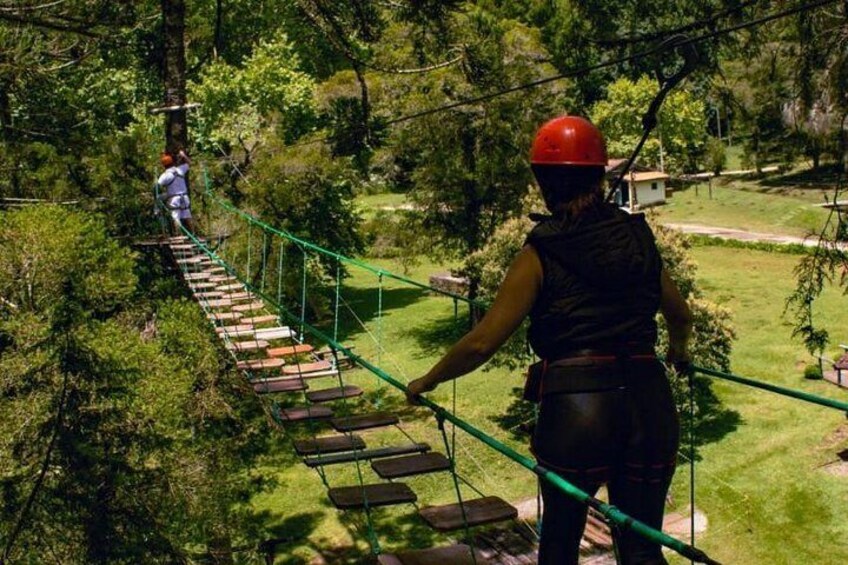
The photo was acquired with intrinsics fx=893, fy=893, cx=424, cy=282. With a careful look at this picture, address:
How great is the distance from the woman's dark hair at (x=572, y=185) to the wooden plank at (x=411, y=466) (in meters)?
2.06

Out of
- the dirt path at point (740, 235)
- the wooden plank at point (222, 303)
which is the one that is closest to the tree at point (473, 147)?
the wooden plank at point (222, 303)

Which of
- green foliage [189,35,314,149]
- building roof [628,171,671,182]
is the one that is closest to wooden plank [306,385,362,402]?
green foliage [189,35,314,149]

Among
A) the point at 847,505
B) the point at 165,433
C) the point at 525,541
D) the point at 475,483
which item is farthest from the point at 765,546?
the point at 165,433

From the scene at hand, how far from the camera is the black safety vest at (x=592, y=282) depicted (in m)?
2.35

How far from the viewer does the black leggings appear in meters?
2.37

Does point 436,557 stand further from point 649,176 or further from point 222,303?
point 649,176

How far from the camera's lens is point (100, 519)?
734 centimetres

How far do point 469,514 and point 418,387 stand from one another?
A: 3.58 ft

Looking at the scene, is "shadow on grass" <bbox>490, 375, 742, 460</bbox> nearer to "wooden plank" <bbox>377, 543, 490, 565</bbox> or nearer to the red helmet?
"wooden plank" <bbox>377, 543, 490, 565</bbox>

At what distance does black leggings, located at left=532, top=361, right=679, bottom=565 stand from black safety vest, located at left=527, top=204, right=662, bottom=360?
125 millimetres

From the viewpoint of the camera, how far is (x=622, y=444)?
94.9 inches

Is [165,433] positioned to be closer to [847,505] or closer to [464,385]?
[847,505]

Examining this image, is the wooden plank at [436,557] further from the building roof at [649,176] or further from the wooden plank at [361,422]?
the building roof at [649,176]

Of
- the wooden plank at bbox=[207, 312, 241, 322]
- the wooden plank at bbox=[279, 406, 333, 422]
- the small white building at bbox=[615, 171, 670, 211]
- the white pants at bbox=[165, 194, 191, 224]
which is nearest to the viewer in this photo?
the wooden plank at bbox=[279, 406, 333, 422]
